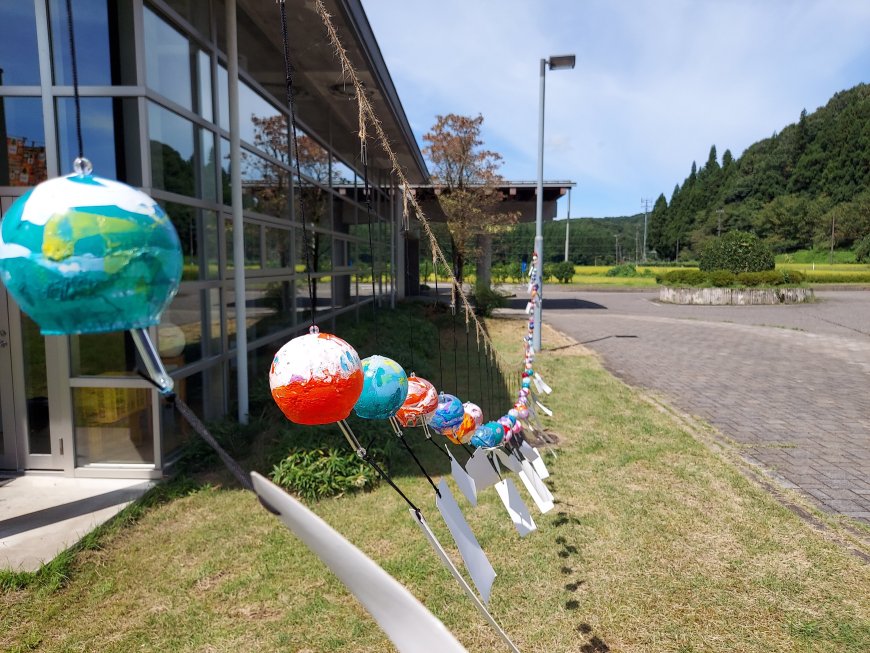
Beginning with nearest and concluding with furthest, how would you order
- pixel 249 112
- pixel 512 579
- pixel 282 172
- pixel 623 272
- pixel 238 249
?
1. pixel 512 579
2. pixel 238 249
3. pixel 249 112
4. pixel 282 172
5. pixel 623 272

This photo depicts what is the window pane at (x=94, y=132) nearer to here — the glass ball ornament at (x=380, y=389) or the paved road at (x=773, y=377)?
the glass ball ornament at (x=380, y=389)

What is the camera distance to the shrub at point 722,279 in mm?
25572

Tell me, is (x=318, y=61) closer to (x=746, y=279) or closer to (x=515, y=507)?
(x=515, y=507)

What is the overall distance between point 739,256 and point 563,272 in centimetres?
1763

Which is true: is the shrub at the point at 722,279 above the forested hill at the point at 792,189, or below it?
below

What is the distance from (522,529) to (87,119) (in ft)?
15.5

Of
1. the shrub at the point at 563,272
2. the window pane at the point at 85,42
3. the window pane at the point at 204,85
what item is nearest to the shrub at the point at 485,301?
the window pane at the point at 204,85

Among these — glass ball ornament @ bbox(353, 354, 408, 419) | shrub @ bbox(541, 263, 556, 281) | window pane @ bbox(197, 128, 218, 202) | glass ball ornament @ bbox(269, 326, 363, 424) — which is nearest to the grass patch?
glass ball ornament @ bbox(353, 354, 408, 419)

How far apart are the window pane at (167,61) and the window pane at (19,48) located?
0.88m

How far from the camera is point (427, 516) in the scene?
4227mm

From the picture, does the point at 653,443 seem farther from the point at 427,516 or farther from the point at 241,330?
the point at 241,330

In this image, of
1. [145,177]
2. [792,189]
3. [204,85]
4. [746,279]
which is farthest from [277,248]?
[792,189]

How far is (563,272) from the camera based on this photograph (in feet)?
144

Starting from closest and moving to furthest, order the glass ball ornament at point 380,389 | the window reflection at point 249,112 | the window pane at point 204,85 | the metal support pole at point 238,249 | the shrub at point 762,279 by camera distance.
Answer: the glass ball ornament at point 380,389 → the window pane at point 204,85 → the metal support pole at point 238,249 → the window reflection at point 249,112 → the shrub at point 762,279
